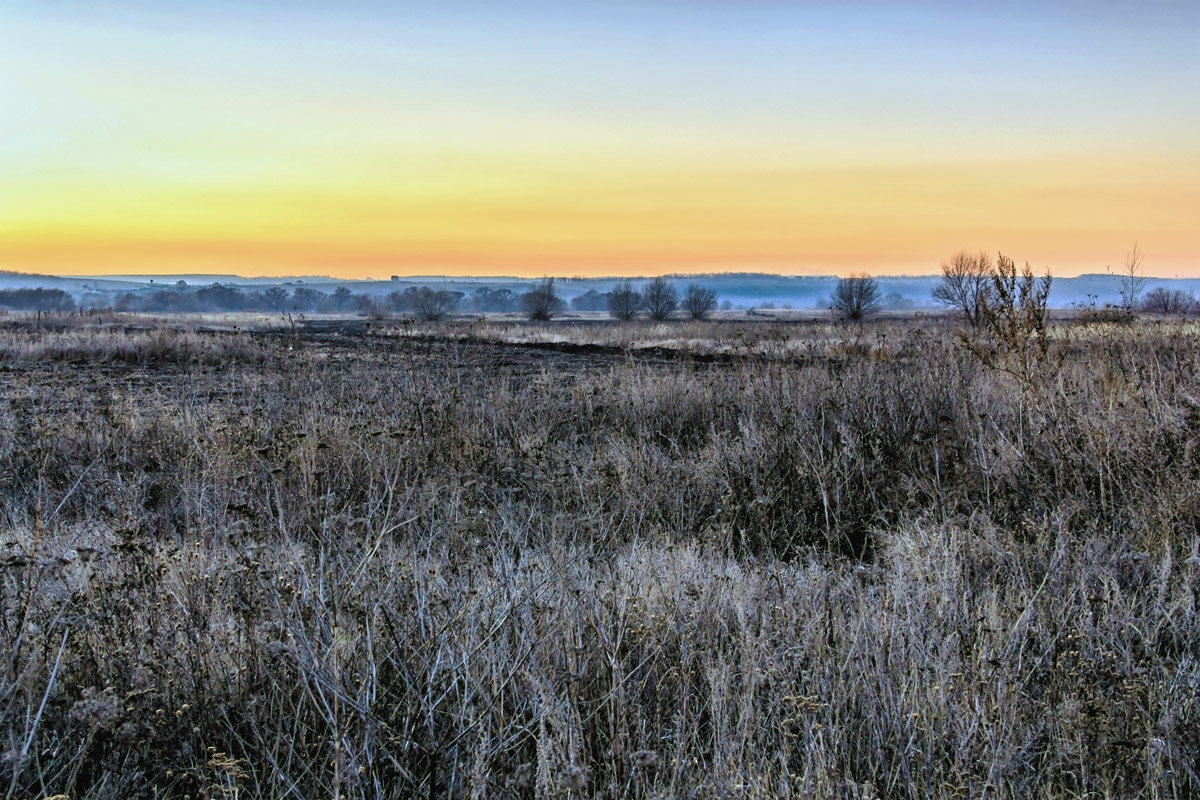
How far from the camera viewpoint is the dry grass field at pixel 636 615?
2244mm

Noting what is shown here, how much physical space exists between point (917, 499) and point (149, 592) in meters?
4.88

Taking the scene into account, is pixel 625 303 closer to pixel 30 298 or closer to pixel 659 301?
pixel 659 301

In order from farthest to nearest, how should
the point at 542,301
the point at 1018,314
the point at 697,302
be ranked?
the point at 697,302 < the point at 542,301 < the point at 1018,314

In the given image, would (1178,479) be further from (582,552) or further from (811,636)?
(582,552)

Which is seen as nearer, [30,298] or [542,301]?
[542,301]

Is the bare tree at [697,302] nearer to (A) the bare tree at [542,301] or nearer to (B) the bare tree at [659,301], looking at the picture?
(B) the bare tree at [659,301]

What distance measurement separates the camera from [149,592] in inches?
126

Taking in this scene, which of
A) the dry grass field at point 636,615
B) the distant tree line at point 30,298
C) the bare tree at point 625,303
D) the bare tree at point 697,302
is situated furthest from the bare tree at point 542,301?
the distant tree line at point 30,298

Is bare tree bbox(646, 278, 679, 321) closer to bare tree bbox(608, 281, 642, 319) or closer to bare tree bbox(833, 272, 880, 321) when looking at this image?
bare tree bbox(608, 281, 642, 319)

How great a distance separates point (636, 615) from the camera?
3133 mm

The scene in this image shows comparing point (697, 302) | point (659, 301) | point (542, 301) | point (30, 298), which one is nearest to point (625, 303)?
point (659, 301)

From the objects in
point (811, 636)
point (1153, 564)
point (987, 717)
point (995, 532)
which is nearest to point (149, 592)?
point (811, 636)

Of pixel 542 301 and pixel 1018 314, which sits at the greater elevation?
pixel 542 301

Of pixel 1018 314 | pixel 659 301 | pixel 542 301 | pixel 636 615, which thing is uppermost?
pixel 659 301
